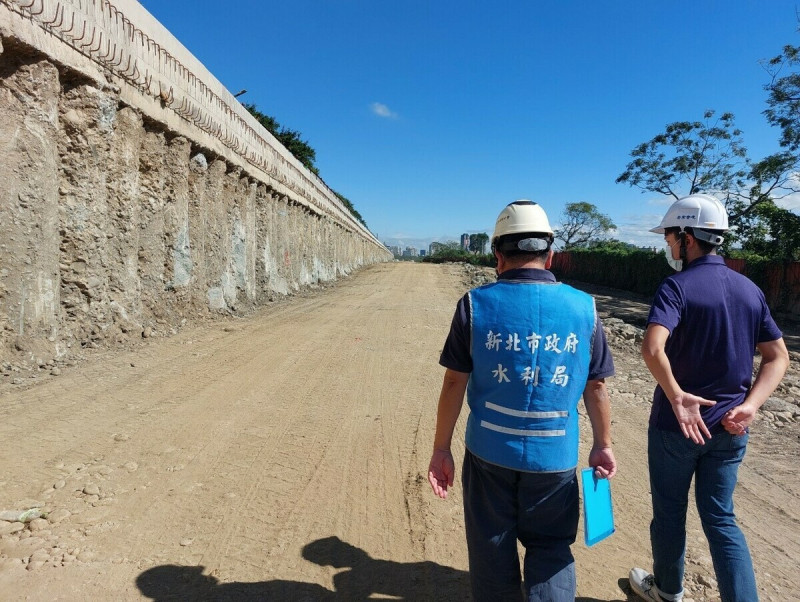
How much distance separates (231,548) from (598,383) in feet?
7.35

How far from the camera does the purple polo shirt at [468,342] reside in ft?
6.43

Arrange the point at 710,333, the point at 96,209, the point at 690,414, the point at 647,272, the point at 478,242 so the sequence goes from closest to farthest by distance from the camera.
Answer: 1. the point at 690,414
2. the point at 710,333
3. the point at 96,209
4. the point at 647,272
5. the point at 478,242

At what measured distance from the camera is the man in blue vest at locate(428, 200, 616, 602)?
188 cm

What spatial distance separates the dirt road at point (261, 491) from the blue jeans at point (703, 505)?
1.58ft

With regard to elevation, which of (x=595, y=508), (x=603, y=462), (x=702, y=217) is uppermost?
(x=702, y=217)

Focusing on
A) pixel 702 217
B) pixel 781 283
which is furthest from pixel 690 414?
pixel 781 283

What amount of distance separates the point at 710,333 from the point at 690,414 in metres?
0.39

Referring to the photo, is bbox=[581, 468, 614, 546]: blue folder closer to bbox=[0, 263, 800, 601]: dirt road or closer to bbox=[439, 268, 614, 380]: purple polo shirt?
bbox=[439, 268, 614, 380]: purple polo shirt

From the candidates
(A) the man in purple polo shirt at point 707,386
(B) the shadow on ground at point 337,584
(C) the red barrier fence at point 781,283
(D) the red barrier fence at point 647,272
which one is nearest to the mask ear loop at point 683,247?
(A) the man in purple polo shirt at point 707,386

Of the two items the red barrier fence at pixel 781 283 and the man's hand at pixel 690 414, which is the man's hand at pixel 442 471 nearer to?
A: the man's hand at pixel 690 414

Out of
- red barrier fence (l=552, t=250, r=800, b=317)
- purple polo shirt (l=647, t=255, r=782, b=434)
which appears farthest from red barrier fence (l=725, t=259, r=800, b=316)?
purple polo shirt (l=647, t=255, r=782, b=434)

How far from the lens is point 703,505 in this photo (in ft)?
7.50

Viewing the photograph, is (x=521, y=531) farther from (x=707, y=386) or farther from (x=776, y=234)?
(x=776, y=234)

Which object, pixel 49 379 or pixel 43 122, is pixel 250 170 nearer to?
pixel 43 122
